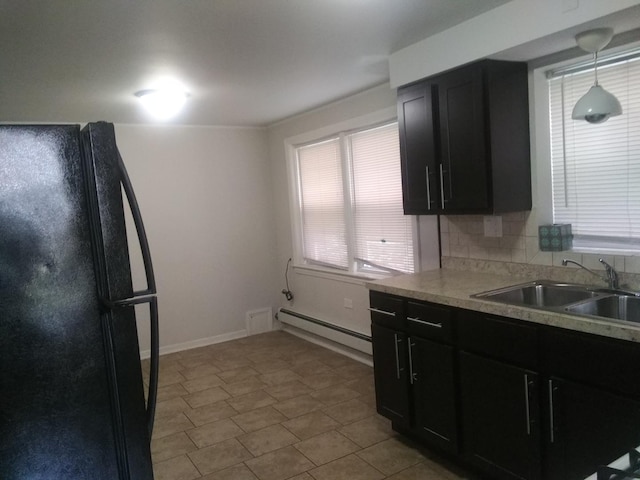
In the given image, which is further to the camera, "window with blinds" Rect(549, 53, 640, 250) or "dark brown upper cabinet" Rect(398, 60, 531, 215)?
"dark brown upper cabinet" Rect(398, 60, 531, 215)

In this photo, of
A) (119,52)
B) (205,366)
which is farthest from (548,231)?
(205,366)

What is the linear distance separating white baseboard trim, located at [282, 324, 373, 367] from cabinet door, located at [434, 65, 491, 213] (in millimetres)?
1975

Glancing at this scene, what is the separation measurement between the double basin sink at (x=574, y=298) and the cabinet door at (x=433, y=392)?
16.6 inches

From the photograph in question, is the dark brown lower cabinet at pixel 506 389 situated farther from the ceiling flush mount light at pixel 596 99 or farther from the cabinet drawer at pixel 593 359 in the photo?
the ceiling flush mount light at pixel 596 99

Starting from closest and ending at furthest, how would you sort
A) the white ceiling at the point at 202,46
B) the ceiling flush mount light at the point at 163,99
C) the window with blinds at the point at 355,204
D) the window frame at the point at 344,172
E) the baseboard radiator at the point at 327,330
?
the white ceiling at the point at 202,46 → the ceiling flush mount light at the point at 163,99 → the window frame at the point at 344,172 → the window with blinds at the point at 355,204 → the baseboard radiator at the point at 327,330

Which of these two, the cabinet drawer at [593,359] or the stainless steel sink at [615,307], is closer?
the cabinet drawer at [593,359]

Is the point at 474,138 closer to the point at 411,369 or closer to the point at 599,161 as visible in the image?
the point at 599,161

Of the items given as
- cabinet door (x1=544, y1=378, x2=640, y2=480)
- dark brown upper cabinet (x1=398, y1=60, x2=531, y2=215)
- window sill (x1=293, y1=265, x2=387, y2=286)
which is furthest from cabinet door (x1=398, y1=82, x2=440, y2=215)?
cabinet door (x1=544, y1=378, x2=640, y2=480)

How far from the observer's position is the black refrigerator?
116cm

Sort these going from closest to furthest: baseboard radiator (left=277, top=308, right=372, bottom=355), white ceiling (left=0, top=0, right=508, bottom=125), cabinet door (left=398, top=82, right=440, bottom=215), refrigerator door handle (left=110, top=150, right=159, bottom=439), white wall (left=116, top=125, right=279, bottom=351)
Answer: refrigerator door handle (left=110, top=150, right=159, bottom=439) → white ceiling (left=0, top=0, right=508, bottom=125) → cabinet door (left=398, top=82, right=440, bottom=215) → baseboard radiator (left=277, top=308, right=372, bottom=355) → white wall (left=116, top=125, right=279, bottom=351)

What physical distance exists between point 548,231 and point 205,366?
3.31 meters

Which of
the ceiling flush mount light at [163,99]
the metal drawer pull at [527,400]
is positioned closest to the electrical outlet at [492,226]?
the metal drawer pull at [527,400]

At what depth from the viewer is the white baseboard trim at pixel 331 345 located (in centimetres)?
439

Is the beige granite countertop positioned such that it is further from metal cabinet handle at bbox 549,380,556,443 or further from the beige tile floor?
the beige tile floor
